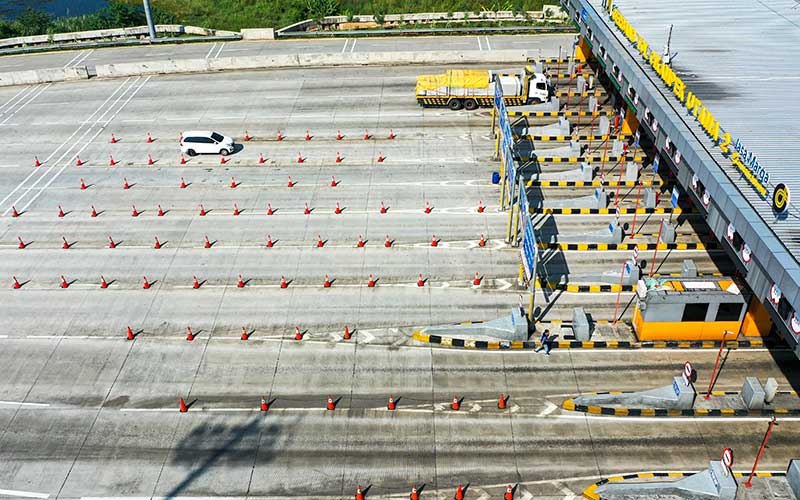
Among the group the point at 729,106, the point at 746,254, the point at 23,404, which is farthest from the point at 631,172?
the point at 23,404

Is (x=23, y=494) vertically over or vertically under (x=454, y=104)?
under

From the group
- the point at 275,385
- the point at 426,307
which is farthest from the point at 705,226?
the point at 275,385

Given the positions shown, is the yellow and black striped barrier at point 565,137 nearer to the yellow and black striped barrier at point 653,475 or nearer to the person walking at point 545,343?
the person walking at point 545,343

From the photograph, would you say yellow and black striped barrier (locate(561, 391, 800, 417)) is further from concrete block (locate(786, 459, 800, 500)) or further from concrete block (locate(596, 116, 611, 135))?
concrete block (locate(596, 116, 611, 135))

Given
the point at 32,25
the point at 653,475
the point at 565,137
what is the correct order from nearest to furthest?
the point at 653,475 < the point at 565,137 < the point at 32,25

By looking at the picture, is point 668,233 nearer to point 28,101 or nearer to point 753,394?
point 753,394

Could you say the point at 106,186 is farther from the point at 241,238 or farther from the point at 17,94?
the point at 17,94

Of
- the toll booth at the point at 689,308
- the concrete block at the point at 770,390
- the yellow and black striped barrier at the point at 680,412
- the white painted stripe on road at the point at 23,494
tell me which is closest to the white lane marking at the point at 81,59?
the white painted stripe on road at the point at 23,494
